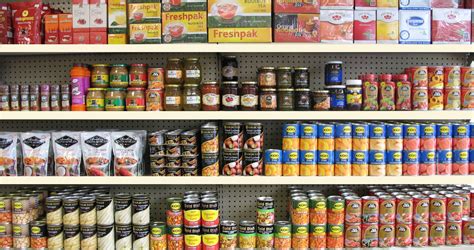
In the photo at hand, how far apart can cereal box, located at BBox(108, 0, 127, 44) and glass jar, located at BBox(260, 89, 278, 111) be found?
73cm

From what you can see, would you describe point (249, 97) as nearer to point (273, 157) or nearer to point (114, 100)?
point (273, 157)

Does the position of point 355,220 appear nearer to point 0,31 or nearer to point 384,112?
point 384,112

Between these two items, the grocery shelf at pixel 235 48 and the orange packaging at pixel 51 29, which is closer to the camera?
the grocery shelf at pixel 235 48

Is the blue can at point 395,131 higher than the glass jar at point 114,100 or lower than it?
lower

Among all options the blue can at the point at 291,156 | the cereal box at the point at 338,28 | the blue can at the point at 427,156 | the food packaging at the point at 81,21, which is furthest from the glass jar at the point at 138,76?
the blue can at the point at 427,156

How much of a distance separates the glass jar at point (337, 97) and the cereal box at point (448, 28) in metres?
0.53

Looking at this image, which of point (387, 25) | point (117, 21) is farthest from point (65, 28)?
point (387, 25)

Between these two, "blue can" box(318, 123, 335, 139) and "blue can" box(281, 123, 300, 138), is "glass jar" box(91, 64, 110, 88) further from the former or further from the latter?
"blue can" box(318, 123, 335, 139)

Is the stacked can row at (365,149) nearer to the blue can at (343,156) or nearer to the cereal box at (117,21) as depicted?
the blue can at (343,156)

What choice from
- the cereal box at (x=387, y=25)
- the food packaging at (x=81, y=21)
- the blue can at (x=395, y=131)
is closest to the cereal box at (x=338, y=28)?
the cereal box at (x=387, y=25)

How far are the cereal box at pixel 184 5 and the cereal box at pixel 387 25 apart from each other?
0.86 m

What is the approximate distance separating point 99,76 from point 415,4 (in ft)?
5.26

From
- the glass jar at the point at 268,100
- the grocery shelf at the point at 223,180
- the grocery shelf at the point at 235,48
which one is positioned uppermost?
the grocery shelf at the point at 235,48

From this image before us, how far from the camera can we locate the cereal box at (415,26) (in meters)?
2.22
